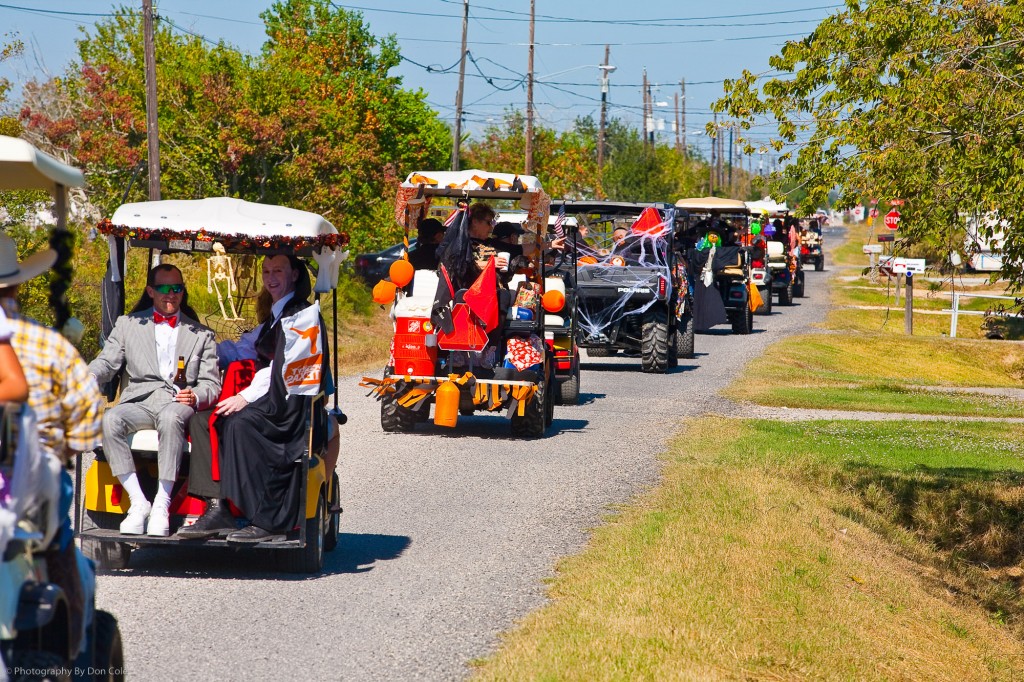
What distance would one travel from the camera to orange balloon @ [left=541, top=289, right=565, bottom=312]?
14.9 m

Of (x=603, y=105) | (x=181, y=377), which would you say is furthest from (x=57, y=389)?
(x=603, y=105)

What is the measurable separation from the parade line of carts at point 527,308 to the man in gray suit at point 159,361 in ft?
18.6

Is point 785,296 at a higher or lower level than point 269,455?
lower

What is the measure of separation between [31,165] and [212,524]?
3.38 meters

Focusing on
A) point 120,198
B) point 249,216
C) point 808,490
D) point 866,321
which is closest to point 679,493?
point 808,490

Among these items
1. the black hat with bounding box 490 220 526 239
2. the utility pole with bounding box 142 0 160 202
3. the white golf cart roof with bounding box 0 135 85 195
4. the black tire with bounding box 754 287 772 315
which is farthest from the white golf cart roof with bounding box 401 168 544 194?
the black tire with bounding box 754 287 772 315

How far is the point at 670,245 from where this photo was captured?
23.5 meters

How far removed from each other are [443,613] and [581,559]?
1.72m

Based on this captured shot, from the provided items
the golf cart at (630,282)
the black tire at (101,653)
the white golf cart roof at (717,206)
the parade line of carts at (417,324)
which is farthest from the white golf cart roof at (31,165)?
the white golf cart roof at (717,206)

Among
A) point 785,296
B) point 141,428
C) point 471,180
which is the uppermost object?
point 471,180

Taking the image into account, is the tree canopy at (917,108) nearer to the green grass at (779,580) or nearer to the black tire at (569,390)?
the green grass at (779,580)

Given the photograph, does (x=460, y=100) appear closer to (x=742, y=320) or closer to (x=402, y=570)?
(x=742, y=320)

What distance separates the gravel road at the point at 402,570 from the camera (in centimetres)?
680

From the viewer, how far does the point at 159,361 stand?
852 centimetres
